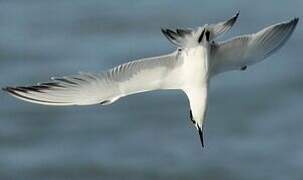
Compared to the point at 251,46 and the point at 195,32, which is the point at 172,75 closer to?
the point at 195,32

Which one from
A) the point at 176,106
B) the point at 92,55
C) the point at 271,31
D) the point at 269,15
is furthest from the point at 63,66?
the point at 271,31

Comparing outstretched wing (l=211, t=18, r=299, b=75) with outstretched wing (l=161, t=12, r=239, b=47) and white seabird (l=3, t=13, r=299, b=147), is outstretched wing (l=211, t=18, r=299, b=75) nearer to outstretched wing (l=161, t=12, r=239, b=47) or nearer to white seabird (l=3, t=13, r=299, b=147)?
white seabird (l=3, t=13, r=299, b=147)

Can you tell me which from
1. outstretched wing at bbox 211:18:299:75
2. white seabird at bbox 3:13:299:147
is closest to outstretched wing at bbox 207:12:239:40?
white seabird at bbox 3:13:299:147

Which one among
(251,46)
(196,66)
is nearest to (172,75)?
(196,66)

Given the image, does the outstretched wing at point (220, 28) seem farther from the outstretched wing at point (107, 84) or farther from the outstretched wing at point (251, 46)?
the outstretched wing at point (251, 46)

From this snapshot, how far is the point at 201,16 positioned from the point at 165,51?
78 cm

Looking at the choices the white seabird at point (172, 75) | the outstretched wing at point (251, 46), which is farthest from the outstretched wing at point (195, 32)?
the outstretched wing at point (251, 46)

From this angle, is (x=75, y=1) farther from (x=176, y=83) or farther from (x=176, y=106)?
(x=176, y=83)

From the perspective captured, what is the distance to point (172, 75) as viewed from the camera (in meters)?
4.16

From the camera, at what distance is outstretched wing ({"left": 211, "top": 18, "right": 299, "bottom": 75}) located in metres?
4.34

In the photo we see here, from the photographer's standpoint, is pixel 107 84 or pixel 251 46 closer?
pixel 107 84

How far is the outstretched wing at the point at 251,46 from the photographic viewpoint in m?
4.34

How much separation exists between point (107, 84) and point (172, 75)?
0.22 metres

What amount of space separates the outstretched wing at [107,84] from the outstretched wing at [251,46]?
8.5 inches
